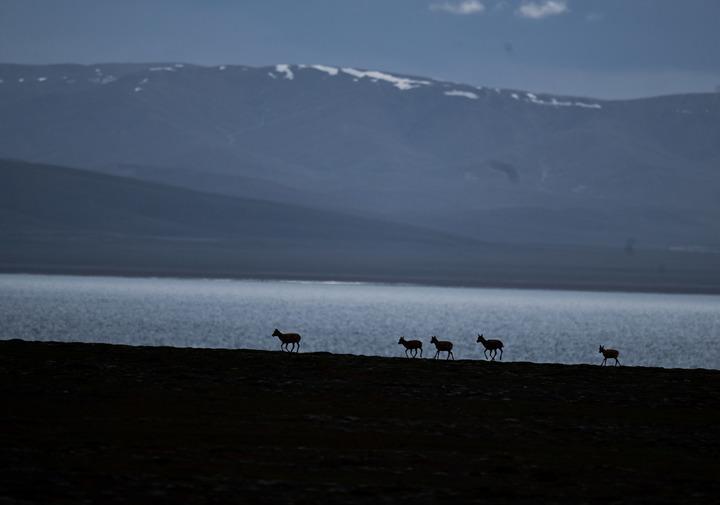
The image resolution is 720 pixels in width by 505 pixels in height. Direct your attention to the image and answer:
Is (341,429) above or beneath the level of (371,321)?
beneath

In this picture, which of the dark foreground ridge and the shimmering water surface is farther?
the shimmering water surface

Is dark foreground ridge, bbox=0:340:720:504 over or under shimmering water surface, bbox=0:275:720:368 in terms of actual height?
under

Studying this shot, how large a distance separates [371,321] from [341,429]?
82939 millimetres

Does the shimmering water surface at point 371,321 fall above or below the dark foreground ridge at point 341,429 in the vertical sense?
above

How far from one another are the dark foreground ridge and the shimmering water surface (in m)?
34.1

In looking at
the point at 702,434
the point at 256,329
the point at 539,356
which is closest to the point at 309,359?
the point at 702,434

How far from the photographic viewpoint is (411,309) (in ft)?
447

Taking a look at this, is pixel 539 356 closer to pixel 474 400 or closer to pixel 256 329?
pixel 256 329

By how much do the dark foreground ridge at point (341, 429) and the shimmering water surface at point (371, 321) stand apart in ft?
112

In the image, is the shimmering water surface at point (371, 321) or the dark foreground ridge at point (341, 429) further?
the shimmering water surface at point (371, 321)

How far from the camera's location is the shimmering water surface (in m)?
68.2

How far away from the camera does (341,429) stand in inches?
777

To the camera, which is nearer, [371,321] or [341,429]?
[341,429]

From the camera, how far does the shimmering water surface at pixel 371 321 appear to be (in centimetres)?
6825
